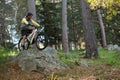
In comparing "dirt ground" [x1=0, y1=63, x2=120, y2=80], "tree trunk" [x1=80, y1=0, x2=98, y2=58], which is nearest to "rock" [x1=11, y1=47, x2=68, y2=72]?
"dirt ground" [x1=0, y1=63, x2=120, y2=80]

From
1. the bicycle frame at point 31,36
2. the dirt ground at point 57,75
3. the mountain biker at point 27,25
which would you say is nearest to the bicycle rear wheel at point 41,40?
the bicycle frame at point 31,36

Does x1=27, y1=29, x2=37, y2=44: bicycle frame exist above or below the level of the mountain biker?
below

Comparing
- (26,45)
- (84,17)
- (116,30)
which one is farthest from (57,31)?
(26,45)

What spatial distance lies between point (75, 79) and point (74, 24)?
2553 centimetres

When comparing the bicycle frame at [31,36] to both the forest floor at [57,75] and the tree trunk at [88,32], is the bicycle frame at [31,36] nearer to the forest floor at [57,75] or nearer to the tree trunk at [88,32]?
the forest floor at [57,75]

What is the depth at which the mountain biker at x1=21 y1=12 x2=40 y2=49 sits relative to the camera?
12.3 metres

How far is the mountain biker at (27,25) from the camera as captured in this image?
1233 cm

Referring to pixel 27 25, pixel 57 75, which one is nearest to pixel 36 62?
pixel 57 75

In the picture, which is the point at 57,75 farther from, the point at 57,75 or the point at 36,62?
the point at 36,62

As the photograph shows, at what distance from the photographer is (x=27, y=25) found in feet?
41.0

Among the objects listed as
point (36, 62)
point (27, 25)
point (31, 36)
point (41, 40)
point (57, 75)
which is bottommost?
point (57, 75)

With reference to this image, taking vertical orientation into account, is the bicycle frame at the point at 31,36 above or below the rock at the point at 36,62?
above

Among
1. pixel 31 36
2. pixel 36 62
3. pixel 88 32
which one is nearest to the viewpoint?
pixel 36 62

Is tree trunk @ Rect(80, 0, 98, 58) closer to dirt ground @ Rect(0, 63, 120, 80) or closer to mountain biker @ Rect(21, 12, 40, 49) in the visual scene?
mountain biker @ Rect(21, 12, 40, 49)
